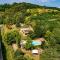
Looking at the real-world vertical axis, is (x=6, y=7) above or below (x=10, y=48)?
above

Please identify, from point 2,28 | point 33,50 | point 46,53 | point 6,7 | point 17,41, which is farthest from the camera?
point 6,7

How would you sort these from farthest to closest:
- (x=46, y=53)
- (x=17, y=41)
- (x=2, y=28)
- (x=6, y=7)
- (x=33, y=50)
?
(x=6, y=7) < (x=2, y=28) < (x=17, y=41) < (x=33, y=50) < (x=46, y=53)

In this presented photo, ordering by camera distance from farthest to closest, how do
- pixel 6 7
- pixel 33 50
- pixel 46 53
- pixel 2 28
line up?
pixel 6 7
pixel 2 28
pixel 33 50
pixel 46 53

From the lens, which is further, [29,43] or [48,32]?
[48,32]

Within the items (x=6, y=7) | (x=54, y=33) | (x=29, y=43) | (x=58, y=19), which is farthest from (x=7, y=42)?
(x=6, y=7)

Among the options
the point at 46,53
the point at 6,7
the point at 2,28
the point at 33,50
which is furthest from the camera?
the point at 6,7

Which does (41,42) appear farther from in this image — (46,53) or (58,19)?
(58,19)

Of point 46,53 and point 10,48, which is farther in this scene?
point 10,48

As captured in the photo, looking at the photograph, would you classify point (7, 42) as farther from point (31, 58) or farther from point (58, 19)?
point (58, 19)

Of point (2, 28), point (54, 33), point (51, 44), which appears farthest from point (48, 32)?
point (2, 28)
